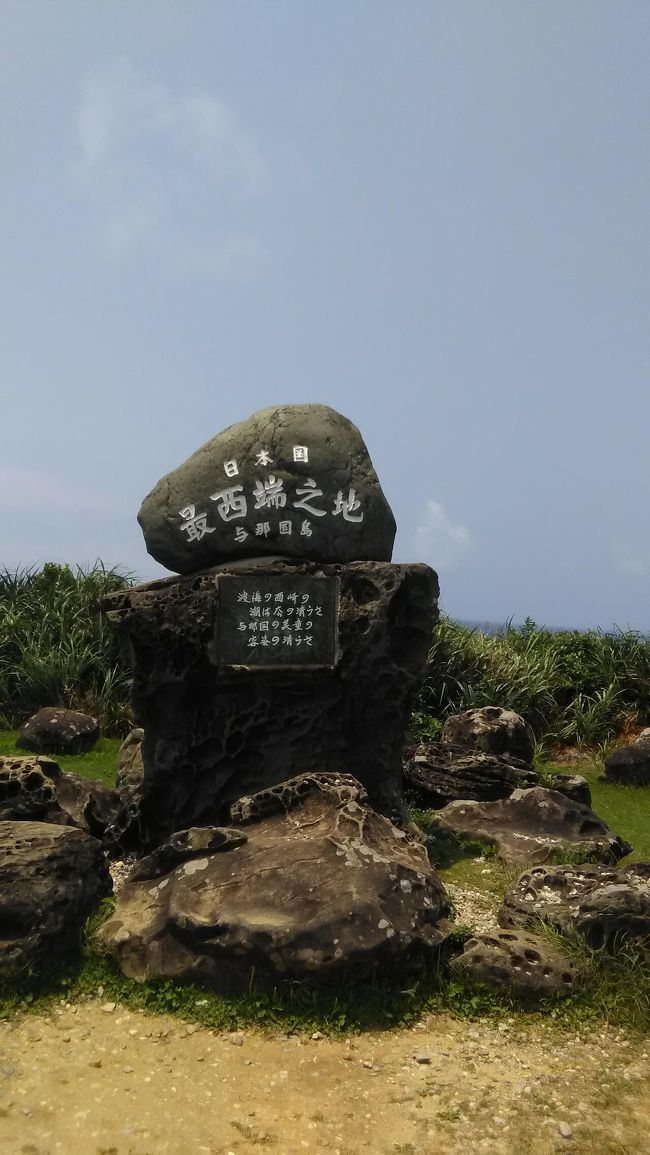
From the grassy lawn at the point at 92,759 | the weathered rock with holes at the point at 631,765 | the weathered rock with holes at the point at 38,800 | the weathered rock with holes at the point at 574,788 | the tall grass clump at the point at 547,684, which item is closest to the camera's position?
the weathered rock with holes at the point at 38,800

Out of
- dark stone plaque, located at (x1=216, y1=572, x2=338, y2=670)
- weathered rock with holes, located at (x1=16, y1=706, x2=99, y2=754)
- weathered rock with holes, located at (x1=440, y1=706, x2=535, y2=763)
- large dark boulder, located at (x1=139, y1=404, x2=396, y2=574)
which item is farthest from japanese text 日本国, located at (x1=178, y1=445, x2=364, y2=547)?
weathered rock with holes, located at (x1=16, y1=706, x2=99, y2=754)

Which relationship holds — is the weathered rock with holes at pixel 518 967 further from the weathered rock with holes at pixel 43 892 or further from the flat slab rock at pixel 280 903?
the weathered rock with holes at pixel 43 892

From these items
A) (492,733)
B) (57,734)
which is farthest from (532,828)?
(57,734)

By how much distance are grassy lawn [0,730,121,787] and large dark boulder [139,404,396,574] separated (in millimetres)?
3676

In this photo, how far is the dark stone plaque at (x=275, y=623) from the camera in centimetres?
662

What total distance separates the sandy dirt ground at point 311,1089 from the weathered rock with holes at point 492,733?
5.99 m

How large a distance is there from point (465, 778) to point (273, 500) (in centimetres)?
390

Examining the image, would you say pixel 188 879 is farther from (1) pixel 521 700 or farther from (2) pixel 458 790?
(1) pixel 521 700

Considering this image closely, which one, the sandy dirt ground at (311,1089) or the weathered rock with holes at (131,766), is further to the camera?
the weathered rock with holes at (131,766)

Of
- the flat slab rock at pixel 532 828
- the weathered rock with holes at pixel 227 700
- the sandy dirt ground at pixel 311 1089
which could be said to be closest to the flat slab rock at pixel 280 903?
the sandy dirt ground at pixel 311 1089

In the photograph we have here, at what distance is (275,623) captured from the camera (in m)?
6.65

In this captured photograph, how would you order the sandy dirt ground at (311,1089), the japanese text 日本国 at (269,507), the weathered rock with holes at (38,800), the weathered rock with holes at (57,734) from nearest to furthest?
1. the sandy dirt ground at (311,1089)
2. the weathered rock with holes at (38,800)
3. the japanese text 日本国 at (269,507)
4. the weathered rock with holes at (57,734)

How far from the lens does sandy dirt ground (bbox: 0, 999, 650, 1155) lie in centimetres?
345

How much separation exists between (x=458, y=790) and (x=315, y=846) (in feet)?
14.0
